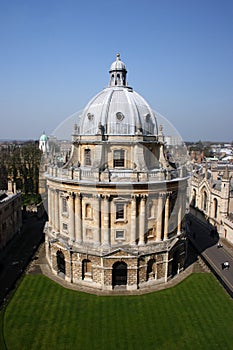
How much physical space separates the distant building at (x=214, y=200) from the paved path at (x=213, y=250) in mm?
1729

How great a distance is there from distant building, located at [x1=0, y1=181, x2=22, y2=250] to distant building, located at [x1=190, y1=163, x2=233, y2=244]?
3390cm

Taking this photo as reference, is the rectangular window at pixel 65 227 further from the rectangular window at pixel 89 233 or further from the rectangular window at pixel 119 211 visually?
the rectangular window at pixel 119 211

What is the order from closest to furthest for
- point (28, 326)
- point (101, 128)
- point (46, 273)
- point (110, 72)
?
point (28, 326), point (101, 128), point (46, 273), point (110, 72)

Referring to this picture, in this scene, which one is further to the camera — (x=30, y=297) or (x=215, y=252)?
(x=215, y=252)

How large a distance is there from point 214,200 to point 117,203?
28.0 m

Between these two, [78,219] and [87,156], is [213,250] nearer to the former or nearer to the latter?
[78,219]

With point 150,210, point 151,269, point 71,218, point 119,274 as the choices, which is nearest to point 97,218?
point 71,218

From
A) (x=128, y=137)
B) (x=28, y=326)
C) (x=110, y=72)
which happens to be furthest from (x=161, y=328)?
(x=110, y=72)

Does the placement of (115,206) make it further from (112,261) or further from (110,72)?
(110,72)

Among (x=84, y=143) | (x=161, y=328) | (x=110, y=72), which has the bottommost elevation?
(x=161, y=328)

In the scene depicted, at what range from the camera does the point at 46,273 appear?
33.2 metres

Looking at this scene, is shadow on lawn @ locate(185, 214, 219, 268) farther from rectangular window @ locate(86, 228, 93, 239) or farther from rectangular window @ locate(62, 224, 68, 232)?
rectangular window @ locate(62, 224, 68, 232)

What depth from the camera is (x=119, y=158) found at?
3116 centimetres

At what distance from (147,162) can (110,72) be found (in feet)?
42.9
